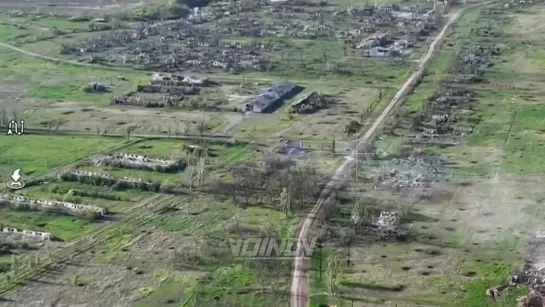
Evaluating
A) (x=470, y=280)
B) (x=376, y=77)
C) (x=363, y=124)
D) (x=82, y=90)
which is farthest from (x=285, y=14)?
(x=470, y=280)

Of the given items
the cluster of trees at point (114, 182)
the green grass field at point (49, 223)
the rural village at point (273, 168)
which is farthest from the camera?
the cluster of trees at point (114, 182)

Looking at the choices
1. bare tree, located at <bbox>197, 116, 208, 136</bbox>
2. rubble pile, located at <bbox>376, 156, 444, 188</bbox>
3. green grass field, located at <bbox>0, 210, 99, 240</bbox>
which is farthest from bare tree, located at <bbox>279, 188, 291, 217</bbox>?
bare tree, located at <bbox>197, 116, 208, 136</bbox>

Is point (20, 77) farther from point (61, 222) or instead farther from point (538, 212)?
point (538, 212)

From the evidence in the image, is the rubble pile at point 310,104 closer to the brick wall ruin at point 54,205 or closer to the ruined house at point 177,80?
the ruined house at point 177,80

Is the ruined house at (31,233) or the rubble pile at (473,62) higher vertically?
the rubble pile at (473,62)

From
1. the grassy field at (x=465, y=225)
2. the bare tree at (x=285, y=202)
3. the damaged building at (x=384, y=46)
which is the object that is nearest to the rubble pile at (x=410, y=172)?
the grassy field at (x=465, y=225)

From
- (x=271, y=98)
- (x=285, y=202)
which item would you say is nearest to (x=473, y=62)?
(x=271, y=98)

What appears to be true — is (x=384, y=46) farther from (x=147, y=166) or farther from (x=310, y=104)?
(x=147, y=166)

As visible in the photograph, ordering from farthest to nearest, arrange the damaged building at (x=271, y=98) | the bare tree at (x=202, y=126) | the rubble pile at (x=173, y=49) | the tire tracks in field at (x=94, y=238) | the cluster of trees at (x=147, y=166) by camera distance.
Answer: the rubble pile at (x=173, y=49)
the damaged building at (x=271, y=98)
the bare tree at (x=202, y=126)
the cluster of trees at (x=147, y=166)
the tire tracks in field at (x=94, y=238)
